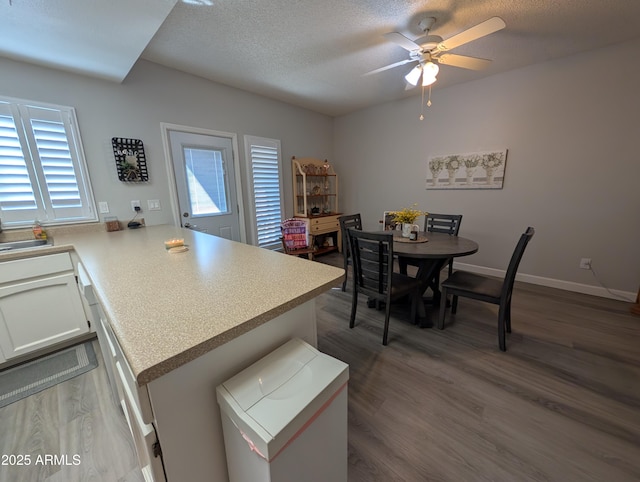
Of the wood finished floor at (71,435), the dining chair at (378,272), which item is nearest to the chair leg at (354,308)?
the dining chair at (378,272)

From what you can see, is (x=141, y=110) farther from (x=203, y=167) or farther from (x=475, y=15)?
(x=475, y=15)

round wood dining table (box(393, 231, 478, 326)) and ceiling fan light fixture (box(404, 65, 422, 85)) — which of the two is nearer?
round wood dining table (box(393, 231, 478, 326))

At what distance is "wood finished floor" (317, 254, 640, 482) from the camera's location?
115cm

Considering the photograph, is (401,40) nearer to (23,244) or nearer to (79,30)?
(79,30)

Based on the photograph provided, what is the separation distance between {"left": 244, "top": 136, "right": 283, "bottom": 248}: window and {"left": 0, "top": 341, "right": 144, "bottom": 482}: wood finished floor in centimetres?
238

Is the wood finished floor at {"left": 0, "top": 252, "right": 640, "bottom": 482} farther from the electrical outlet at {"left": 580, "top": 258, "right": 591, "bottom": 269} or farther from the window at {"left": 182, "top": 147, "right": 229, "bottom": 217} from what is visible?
the window at {"left": 182, "top": 147, "right": 229, "bottom": 217}

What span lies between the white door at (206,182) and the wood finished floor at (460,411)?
→ 5.84ft

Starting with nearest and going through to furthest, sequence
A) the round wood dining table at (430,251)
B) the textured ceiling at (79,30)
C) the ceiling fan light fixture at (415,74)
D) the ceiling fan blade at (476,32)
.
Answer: the textured ceiling at (79,30) < the ceiling fan blade at (476,32) < the round wood dining table at (430,251) < the ceiling fan light fixture at (415,74)

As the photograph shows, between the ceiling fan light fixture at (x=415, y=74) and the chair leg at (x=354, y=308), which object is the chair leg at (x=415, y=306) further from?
the ceiling fan light fixture at (x=415, y=74)

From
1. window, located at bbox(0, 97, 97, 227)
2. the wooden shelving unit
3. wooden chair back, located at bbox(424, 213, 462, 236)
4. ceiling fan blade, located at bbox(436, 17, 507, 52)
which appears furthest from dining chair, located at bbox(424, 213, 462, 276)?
window, located at bbox(0, 97, 97, 227)

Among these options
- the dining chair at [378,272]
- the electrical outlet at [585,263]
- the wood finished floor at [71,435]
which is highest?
the dining chair at [378,272]

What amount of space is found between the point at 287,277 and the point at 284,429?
534mm

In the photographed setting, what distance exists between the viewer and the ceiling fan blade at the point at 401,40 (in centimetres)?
175

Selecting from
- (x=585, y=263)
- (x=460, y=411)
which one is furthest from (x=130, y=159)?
(x=585, y=263)
